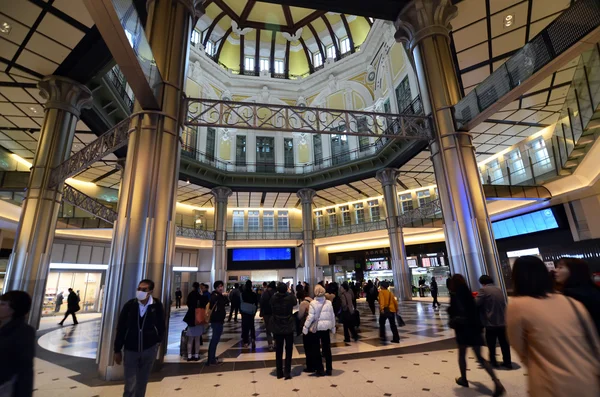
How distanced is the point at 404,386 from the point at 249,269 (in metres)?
24.1

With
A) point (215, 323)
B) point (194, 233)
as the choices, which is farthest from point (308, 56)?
point (215, 323)

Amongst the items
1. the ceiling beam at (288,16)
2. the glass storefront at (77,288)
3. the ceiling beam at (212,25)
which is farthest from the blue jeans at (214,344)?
the ceiling beam at (288,16)

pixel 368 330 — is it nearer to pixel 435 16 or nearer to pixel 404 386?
pixel 404 386

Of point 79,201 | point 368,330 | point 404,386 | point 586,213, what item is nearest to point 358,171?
point 586,213

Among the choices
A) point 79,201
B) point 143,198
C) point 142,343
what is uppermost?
point 79,201

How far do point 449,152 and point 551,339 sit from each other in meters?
7.21

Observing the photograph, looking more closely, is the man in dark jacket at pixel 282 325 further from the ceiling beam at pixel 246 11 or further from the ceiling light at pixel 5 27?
the ceiling beam at pixel 246 11

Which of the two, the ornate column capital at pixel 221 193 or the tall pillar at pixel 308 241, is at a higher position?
the ornate column capital at pixel 221 193

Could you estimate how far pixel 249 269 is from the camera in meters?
27.4

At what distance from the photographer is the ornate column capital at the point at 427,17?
900 cm

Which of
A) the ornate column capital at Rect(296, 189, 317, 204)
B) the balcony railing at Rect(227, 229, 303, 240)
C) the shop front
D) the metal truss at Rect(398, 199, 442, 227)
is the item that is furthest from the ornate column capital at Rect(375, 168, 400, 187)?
the shop front

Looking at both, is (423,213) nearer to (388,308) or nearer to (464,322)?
(388,308)

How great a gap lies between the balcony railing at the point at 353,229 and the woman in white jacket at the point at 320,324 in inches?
772

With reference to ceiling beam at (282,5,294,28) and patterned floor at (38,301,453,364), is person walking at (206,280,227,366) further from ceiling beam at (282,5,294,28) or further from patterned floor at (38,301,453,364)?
ceiling beam at (282,5,294,28)
